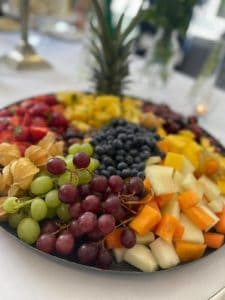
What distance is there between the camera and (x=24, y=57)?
131 cm

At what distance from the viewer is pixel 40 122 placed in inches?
31.1

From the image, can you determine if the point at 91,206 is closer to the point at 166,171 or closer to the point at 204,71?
the point at 166,171

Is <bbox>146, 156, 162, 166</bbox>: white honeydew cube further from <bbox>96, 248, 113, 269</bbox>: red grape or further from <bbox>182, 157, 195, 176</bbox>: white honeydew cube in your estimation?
<bbox>96, 248, 113, 269</bbox>: red grape

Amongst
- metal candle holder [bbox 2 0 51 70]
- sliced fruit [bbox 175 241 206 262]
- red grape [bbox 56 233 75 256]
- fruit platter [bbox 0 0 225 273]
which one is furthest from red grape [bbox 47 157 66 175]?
metal candle holder [bbox 2 0 51 70]

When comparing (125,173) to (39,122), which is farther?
(39,122)

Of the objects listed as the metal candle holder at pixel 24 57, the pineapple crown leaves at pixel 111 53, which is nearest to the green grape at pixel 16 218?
the pineapple crown leaves at pixel 111 53

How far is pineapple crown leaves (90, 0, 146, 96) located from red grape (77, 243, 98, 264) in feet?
2.05

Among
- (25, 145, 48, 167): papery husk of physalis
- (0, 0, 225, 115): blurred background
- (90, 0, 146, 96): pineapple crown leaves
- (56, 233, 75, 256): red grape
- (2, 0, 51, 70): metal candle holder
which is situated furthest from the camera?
(2, 0, 51, 70): metal candle holder

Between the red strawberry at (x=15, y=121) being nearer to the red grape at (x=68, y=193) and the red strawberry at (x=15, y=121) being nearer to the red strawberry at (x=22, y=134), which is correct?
the red strawberry at (x=22, y=134)

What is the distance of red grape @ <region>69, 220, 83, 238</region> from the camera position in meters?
0.51

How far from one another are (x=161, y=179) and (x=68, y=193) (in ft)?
0.54

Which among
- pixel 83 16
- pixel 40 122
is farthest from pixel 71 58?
pixel 40 122

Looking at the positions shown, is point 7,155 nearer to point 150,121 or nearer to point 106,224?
point 106,224

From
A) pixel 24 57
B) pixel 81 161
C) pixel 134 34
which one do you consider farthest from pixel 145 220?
pixel 24 57
